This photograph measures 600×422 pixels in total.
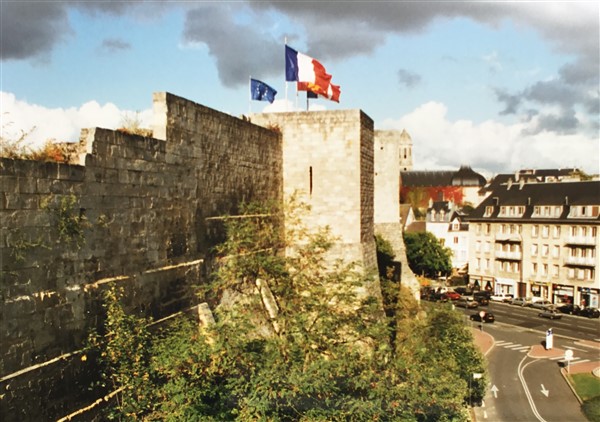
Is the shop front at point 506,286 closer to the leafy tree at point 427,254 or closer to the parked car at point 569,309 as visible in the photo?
the leafy tree at point 427,254

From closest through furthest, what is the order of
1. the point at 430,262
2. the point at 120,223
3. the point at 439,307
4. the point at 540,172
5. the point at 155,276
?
the point at 120,223 < the point at 155,276 < the point at 439,307 < the point at 430,262 < the point at 540,172

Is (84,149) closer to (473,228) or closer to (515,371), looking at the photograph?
(515,371)

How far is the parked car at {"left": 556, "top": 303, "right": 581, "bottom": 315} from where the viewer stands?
4953 centimetres

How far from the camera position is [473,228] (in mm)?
64938

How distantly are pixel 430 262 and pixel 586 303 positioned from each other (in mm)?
16093

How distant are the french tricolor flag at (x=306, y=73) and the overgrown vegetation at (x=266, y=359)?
23.0ft

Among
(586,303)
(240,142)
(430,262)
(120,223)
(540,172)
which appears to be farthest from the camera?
(540,172)

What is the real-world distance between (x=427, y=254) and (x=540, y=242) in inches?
457

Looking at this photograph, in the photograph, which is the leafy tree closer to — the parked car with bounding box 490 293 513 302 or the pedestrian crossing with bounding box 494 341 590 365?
the parked car with bounding box 490 293 513 302

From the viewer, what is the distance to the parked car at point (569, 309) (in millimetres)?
49531

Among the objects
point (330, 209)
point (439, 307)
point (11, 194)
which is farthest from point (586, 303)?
point (11, 194)

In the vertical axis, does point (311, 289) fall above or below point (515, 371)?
above

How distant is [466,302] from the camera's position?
5222 cm

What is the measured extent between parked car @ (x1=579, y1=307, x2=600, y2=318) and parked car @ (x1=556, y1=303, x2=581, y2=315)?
15.6 inches
